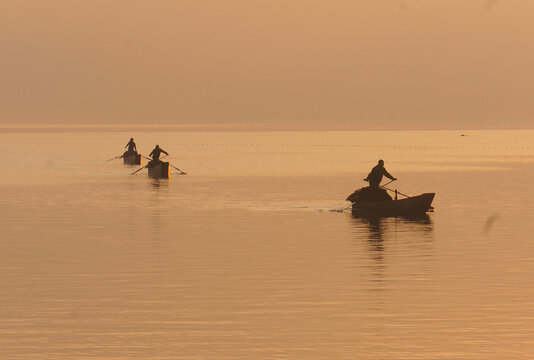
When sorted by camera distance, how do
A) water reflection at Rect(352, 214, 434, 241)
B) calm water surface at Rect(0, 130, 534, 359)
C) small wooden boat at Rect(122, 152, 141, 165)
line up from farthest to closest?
1. small wooden boat at Rect(122, 152, 141, 165)
2. water reflection at Rect(352, 214, 434, 241)
3. calm water surface at Rect(0, 130, 534, 359)

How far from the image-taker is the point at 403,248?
3384cm

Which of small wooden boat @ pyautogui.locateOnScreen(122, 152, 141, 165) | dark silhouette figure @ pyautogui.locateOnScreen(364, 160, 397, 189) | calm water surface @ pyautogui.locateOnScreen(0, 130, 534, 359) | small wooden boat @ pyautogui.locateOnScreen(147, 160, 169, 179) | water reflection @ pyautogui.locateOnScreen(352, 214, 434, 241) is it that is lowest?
calm water surface @ pyautogui.locateOnScreen(0, 130, 534, 359)

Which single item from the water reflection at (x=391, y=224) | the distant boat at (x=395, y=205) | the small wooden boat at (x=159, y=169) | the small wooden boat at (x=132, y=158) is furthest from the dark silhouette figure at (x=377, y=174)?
the small wooden boat at (x=132, y=158)

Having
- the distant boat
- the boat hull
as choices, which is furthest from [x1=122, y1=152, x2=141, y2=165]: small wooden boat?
the boat hull

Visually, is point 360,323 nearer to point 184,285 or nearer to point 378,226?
point 184,285

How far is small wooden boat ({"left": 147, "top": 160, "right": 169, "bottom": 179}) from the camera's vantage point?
256 feet

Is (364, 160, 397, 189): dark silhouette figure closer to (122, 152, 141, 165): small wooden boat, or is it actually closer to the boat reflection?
the boat reflection

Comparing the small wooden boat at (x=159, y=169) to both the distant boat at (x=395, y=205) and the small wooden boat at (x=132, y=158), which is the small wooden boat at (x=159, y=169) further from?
the distant boat at (x=395, y=205)

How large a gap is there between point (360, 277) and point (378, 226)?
623 inches

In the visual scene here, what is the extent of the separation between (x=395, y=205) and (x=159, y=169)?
3540cm

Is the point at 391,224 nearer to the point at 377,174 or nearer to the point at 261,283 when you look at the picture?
the point at 377,174

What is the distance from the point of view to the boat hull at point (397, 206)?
45.6m

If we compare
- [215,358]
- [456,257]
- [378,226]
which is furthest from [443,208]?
[215,358]

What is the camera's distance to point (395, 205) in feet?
150
